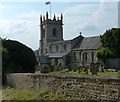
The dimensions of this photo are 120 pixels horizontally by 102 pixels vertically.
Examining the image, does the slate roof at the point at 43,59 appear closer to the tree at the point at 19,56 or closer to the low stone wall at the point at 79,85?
the tree at the point at 19,56

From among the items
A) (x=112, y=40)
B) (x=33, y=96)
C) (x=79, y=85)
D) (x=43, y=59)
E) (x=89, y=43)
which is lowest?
(x=33, y=96)

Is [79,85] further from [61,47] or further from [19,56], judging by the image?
[61,47]

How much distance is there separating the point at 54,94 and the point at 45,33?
67.9 m

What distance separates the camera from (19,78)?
16297mm

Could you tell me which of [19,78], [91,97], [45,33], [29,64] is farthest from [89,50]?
[91,97]

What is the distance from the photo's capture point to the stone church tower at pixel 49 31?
78.6 m

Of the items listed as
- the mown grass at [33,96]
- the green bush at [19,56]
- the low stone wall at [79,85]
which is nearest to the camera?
the low stone wall at [79,85]

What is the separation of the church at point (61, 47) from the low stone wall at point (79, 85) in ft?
142

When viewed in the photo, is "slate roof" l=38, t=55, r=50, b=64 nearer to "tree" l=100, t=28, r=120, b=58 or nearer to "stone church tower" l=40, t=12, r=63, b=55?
"stone church tower" l=40, t=12, r=63, b=55

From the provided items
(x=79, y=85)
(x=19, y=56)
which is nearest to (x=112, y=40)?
(x=19, y=56)

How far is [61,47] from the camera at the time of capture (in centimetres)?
7238

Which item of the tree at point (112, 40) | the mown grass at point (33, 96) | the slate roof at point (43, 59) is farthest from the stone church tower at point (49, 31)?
the mown grass at point (33, 96)

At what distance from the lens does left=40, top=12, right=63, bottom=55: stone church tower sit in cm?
7862

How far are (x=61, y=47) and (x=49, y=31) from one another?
29.4 ft
